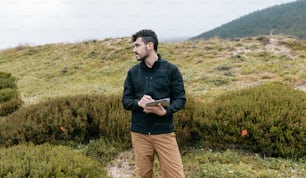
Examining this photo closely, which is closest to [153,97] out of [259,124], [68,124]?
[259,124]

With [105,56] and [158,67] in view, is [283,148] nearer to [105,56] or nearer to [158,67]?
[158,67]

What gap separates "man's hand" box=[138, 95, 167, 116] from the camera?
3.29 meters

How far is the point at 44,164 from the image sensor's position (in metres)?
3.76

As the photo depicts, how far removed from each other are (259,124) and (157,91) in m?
3.06

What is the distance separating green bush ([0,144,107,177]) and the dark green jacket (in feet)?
3.59

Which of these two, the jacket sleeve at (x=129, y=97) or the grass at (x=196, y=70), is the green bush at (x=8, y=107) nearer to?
the grass at (x=196, y=70)

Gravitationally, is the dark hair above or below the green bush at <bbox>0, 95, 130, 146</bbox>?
above

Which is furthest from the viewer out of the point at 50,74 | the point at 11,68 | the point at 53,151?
the point at 11,68

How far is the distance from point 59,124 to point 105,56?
17672 mm

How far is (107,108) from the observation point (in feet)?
22.0

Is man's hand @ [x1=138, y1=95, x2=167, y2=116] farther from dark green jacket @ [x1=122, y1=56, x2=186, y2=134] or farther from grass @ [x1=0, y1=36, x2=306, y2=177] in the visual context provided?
grass @ [x1=0, y1=36, x2=306, y2=177]

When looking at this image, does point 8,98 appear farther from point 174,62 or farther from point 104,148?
point 174,62

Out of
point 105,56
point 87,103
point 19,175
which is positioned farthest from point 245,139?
point 105,56

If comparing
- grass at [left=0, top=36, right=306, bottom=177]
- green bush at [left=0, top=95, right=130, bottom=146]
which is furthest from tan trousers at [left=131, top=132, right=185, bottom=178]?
green bush at [left=0, top=95, right=130, bottom=146]
